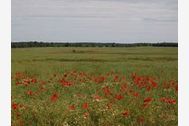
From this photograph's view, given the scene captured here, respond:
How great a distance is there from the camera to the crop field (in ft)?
18.6

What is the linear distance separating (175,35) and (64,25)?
4.66ft

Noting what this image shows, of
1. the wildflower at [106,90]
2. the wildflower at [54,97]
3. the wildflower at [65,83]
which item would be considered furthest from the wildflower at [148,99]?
the wildflower at [54,97]

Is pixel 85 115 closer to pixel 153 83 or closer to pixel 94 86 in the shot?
pixel 94 86

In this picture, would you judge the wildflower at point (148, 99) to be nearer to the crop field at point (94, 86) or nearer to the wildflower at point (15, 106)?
the crop field at point (94, 86)

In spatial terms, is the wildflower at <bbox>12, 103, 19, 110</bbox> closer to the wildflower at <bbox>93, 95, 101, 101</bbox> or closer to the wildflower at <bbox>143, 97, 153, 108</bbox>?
the wildflower at <bbox>93, 95, 101, 101</bbox>

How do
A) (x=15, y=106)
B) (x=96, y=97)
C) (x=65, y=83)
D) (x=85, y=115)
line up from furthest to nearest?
(x=65, y=83)
(x=96, y=97)
(x=15, y=106)
(x=85, y=115)

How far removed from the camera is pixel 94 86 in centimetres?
598

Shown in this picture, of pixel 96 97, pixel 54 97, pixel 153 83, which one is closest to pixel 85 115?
pixel 96 97

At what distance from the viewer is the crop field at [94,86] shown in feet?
18.6

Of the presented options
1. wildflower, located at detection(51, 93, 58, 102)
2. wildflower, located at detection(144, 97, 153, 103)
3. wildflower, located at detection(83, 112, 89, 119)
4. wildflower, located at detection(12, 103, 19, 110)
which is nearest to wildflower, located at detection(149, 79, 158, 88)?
wildflower, located at detection(144, 97, 153, 103)

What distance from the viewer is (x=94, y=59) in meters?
6.15

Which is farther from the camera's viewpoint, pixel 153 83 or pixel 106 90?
pixel 153 83

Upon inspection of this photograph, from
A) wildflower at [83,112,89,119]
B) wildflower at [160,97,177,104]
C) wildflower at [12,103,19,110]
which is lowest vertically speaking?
wildflower at [83,112,89,119]
